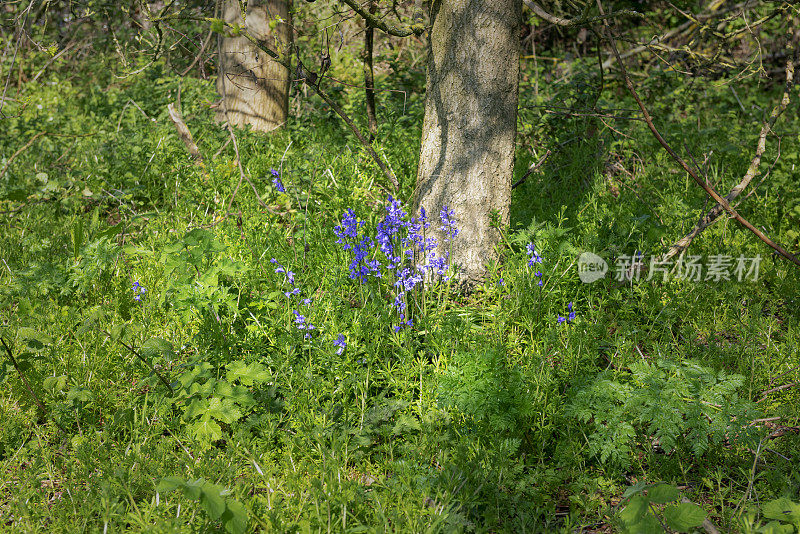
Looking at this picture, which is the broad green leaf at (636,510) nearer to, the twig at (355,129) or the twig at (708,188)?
the twig at (708,188)

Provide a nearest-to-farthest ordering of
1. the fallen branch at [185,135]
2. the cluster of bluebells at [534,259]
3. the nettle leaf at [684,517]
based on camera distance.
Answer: the nettle leaf at [684,517]
the cluster of bluebells at [534,259]
the fallen branch at [185,135]

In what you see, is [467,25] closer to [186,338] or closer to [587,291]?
[587,291]

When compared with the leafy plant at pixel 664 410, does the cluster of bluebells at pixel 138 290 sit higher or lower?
lower

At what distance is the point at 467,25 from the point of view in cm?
360

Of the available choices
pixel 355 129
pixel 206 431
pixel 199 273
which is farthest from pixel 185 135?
pixel 206 431

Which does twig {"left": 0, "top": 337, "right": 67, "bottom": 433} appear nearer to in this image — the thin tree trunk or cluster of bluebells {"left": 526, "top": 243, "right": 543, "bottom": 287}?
cluster of bluebells {"left": 526, "top": 243, "right": 543, "bottom": 287}

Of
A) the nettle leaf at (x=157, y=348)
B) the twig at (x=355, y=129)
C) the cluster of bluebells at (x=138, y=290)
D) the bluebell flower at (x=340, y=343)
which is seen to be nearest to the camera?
the nettle leaf at (x=157, y=348)

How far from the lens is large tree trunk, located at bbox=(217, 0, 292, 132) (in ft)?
20.2

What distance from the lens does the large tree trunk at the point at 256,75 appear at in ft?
20.2

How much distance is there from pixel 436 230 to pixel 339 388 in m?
1.33

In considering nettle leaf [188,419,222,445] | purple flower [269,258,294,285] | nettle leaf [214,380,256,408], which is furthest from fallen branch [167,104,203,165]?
nettle leaf [188,419,222,445]

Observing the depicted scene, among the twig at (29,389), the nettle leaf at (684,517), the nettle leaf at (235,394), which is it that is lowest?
the twig at (29,389)

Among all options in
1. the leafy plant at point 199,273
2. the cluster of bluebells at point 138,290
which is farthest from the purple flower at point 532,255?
the cluster of bluebells at point 138,290

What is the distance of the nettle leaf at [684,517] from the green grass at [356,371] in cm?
36
